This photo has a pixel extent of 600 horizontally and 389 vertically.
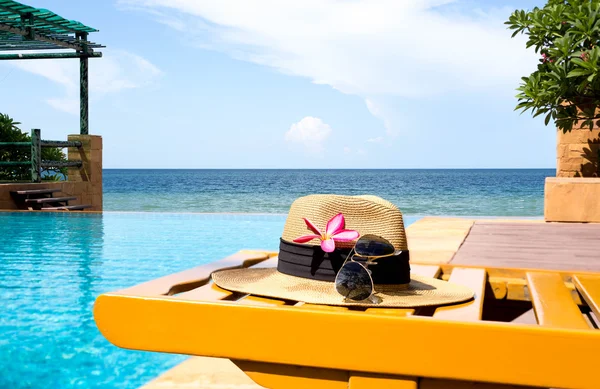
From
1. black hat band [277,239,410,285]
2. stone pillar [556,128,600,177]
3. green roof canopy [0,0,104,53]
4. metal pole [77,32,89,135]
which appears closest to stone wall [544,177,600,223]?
stone pillar [556,128,600,177]

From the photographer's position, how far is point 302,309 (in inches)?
64.8

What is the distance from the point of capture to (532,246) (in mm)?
4984

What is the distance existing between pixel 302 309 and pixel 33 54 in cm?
1543

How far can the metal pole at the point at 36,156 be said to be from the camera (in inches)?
540

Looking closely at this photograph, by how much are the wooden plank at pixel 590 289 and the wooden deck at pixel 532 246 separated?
0.82 m

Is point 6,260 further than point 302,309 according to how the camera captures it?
Yes

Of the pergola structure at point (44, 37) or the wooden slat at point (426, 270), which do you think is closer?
the wooden slat at point (426, 270)

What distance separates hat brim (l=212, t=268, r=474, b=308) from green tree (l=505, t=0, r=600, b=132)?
530 centimetres

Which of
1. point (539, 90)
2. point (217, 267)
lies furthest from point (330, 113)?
point (217, 267)

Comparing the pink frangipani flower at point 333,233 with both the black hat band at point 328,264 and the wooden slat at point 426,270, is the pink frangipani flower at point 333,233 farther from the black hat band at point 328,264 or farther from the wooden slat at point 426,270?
the wooden slat at point 426,270

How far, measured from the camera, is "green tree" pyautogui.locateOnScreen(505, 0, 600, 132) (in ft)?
23.5

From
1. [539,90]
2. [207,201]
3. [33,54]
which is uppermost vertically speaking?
[33,54]

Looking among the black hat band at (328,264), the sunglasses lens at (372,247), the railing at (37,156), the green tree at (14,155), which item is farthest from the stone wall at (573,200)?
the green tree at (14,155)

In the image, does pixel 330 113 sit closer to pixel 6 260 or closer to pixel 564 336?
pixel 6 260
